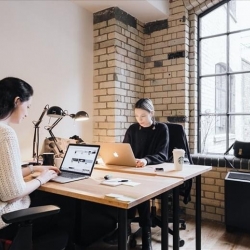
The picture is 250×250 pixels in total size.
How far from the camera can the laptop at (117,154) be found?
2.04 m

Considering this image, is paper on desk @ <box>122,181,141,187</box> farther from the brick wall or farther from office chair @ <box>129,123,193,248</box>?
the brick wall

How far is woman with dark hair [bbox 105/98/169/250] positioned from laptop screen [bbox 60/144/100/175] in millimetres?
586

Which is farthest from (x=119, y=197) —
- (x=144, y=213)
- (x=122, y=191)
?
(x=144, y=213)

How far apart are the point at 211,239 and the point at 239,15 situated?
252 cm

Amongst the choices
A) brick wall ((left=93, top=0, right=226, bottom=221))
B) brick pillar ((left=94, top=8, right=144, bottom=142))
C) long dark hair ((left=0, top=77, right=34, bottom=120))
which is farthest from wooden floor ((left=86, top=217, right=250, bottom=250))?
long dark hair ((left=0, top=77, right=34, bottom=120))

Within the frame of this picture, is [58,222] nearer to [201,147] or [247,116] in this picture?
[201,147]

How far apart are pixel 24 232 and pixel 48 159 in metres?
0.91

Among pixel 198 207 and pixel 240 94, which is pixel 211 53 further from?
pixel 198 207

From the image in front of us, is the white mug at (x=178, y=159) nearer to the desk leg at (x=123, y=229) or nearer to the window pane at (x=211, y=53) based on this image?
the desk leg at (x=123, y=229)

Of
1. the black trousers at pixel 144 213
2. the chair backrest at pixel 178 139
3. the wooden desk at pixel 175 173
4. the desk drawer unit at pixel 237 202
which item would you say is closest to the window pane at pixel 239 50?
the chair backrest at pixel 178 139

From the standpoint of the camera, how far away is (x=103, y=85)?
3137 millimetres

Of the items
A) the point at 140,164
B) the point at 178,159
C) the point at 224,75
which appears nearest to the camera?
the point at 178,159

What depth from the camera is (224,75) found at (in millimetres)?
3195

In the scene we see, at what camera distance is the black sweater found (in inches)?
94.9
